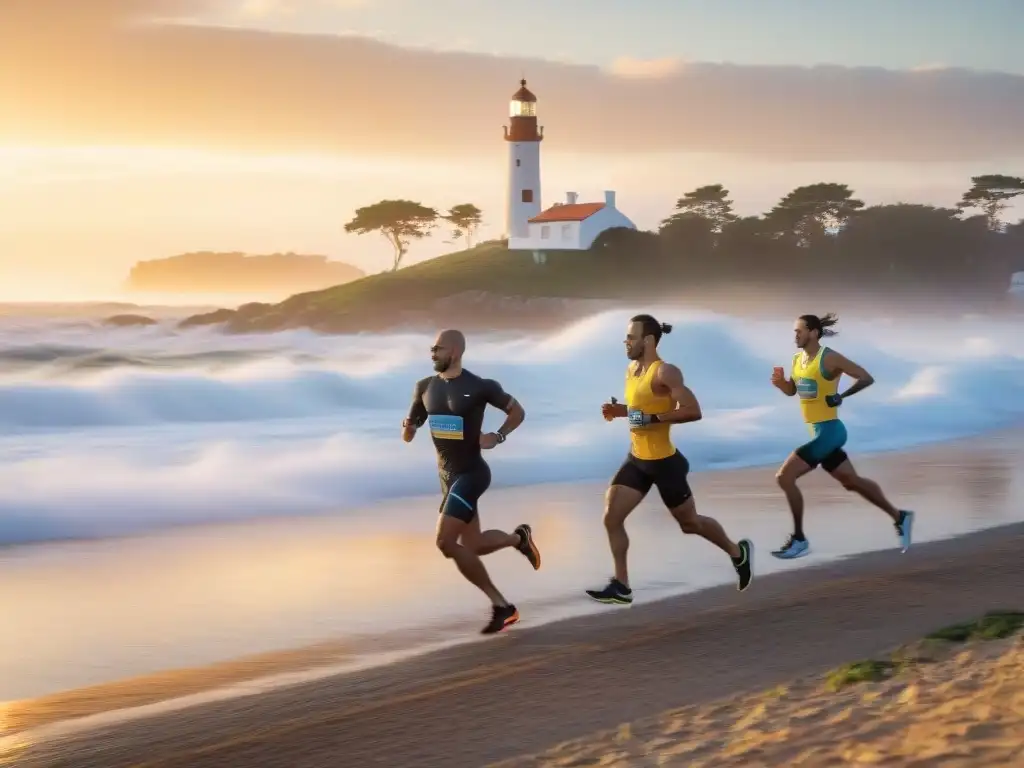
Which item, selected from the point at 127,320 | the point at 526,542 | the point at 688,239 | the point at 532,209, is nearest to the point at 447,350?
the point at 526,542

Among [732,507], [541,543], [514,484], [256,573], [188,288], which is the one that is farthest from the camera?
[188,288]

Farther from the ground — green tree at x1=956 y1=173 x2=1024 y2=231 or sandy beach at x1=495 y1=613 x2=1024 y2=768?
green tree at x1=956 y1=173 x2=1024 y2=231

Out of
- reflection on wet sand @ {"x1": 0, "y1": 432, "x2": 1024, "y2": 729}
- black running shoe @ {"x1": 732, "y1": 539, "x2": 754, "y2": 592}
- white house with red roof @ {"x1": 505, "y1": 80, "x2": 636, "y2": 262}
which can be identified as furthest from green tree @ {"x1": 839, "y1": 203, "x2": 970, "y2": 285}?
black running shoe @ {"x1": 732, "y1": 539, "x2": 754, "y2": 592}

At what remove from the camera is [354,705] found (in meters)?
6.60

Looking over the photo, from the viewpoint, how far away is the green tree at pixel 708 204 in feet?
312

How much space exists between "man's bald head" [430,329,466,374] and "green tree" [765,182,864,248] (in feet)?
290

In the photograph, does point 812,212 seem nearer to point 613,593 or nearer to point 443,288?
point 443,288

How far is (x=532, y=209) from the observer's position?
8744 centimetres

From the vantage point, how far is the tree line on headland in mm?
89562

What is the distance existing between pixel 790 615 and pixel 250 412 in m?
26.5

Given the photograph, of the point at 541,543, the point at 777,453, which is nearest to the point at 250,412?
the point at 777,453

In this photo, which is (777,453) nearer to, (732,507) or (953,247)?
(732,507)

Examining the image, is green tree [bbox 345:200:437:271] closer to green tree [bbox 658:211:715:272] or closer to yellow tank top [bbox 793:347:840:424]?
green tree [bbox 658:211:715:272]

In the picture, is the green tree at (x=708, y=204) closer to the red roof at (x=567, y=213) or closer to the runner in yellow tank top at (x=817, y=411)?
the red roof at (x=567, y=213)
